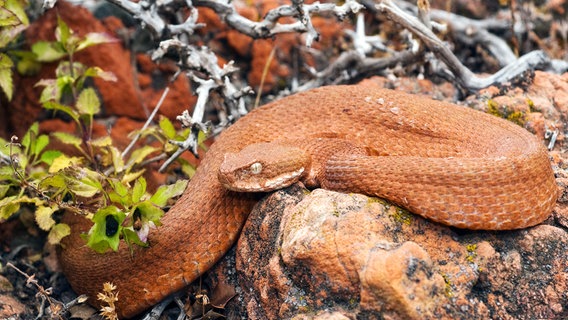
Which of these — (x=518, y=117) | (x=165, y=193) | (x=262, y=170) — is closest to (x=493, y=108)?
(x=518, y=117)

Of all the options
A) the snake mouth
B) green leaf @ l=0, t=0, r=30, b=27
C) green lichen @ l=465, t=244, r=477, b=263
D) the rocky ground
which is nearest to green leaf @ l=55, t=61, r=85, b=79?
green leaf @ l=0, t=0, r=30, b=27

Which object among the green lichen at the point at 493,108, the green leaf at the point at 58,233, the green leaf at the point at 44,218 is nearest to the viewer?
the green leaf at the point at 44,218

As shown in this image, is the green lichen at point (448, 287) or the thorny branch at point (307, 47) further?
the thorny branch at point (307, 47)

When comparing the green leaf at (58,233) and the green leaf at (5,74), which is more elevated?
the green leaf at (5,74)

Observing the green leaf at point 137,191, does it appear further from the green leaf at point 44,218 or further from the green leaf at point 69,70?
the green leaf at point 69,70

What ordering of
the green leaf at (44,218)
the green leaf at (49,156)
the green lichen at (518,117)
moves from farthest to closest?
the green lichen at (518,117), the green leaf at (49,156), the green leaf at (44,218)

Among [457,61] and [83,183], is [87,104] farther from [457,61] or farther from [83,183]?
[457,61]

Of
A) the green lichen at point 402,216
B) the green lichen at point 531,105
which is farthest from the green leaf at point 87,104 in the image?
the green lichen at point 531,105
